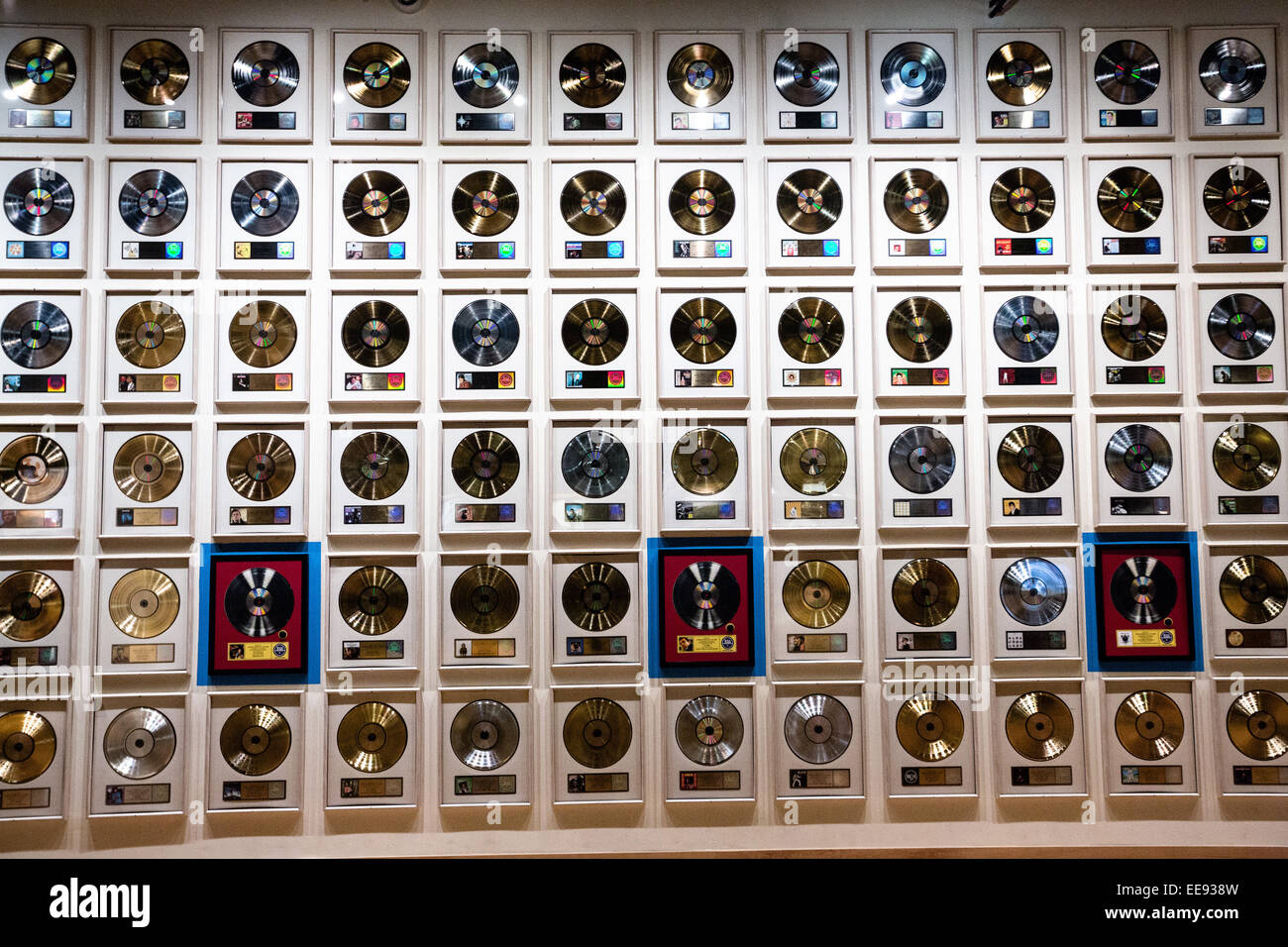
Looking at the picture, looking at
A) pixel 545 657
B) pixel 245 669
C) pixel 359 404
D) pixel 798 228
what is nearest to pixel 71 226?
pixel 359 404

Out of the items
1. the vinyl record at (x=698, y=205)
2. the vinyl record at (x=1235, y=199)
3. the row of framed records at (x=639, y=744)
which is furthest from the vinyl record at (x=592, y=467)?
the vinyl record at (x=1235, y=199)

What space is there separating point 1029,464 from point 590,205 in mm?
2979

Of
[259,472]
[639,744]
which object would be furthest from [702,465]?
[259,472]

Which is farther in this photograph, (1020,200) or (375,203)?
(1020,200)

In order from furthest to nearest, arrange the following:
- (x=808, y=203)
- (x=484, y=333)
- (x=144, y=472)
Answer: (x=808, y=203) → (x=484, y=333) → (x=144, y=472)

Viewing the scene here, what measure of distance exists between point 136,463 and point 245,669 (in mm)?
1320

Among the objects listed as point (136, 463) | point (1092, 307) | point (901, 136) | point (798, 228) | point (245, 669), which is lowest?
point (245, 669)

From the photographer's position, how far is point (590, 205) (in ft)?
16.0

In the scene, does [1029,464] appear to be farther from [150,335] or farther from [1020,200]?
[150,335]

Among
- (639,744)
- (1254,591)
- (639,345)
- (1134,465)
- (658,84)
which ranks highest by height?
(658,84)

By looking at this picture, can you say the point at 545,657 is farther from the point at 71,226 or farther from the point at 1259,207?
the point at 1259,207

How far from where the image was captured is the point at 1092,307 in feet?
16.1

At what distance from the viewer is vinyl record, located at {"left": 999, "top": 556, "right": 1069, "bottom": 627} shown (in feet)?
15.9

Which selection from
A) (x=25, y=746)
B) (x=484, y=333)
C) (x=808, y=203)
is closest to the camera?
(x=25, y=746)
